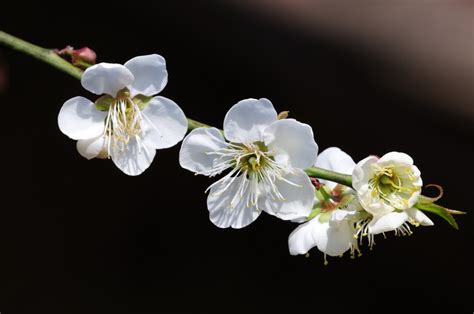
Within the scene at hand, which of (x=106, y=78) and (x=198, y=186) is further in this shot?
(x=198, y=186)

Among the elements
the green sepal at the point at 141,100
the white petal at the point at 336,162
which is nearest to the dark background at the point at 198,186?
the white petal at the point at 336,162

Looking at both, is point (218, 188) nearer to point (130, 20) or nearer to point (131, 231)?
point (130, 20)

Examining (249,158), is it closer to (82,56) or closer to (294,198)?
(294,198)

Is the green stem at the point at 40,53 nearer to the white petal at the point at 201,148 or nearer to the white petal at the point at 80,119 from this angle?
the white petal at the point at 80,119

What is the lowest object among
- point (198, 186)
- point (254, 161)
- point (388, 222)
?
point (388, 222)

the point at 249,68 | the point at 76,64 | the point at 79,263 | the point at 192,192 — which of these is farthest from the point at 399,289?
the point at 76,64

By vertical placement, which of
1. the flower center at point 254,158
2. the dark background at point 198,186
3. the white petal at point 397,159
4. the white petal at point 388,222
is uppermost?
the dark background at point 198,186

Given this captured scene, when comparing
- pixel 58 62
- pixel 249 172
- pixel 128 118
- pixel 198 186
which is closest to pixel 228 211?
pixel 249 172
